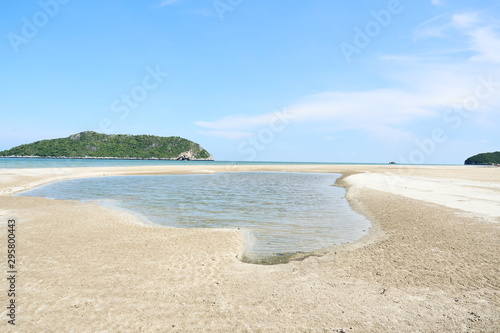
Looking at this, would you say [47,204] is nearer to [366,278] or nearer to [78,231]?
[78,231]

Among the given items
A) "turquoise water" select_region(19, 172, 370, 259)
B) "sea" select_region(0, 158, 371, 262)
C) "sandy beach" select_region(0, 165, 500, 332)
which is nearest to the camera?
"sandy beach" select_region(0, 165, 500, 332)

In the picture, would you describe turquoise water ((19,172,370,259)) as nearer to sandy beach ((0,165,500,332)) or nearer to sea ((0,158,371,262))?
sea ((0,158,371,262))

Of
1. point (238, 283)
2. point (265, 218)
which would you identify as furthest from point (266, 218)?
point (238, 283)

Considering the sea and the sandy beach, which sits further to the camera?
the sea

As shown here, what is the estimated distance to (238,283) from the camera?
837 cm

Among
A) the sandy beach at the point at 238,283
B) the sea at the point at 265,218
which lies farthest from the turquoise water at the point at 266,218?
the sandy beach at the point at 238,283

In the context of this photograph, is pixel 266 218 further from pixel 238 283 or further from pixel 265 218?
pixel 238 283

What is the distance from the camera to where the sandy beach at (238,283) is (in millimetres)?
6277

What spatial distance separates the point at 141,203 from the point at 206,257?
47.7ft

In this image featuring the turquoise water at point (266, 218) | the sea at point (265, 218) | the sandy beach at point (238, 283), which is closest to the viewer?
the sandy beach at point (238, 283)

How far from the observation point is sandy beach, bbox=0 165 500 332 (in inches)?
247

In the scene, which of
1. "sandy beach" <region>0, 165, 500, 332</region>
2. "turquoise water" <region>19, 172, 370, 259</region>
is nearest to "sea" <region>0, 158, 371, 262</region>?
"turquoise water" <region>19, 172, 370, 259</region>

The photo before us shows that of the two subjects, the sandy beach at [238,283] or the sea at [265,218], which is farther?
the sea at [265,218]

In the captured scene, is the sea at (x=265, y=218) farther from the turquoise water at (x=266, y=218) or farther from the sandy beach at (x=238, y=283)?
the sandy beach at (x=238, y=283)
